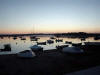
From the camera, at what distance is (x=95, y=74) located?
7684 millimetres

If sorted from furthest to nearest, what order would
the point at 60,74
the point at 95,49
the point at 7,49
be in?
the point at 7,49 → the point at 95,49 → the point at 60,74

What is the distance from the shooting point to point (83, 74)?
7.72 meters

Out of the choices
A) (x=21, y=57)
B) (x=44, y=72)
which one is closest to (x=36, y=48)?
(x=21, y=57)

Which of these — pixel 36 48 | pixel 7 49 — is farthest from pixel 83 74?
pixel 7 49

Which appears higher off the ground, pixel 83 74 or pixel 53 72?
pixel 83 74

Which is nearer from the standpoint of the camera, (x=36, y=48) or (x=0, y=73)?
(x=0, y=73)

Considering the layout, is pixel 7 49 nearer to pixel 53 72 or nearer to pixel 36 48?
pixel 36 48

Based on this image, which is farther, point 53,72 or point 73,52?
point 73,52

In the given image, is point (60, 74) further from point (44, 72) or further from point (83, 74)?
point (83, 74)

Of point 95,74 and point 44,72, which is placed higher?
point 95,74

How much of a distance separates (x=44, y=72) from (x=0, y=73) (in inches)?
151

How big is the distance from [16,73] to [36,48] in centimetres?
2138

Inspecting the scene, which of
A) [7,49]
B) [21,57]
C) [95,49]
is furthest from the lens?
[7,49]

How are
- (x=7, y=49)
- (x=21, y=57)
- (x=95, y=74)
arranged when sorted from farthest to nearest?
(x=7, y=49), (x=21, y=57), (x=95, y=74)
